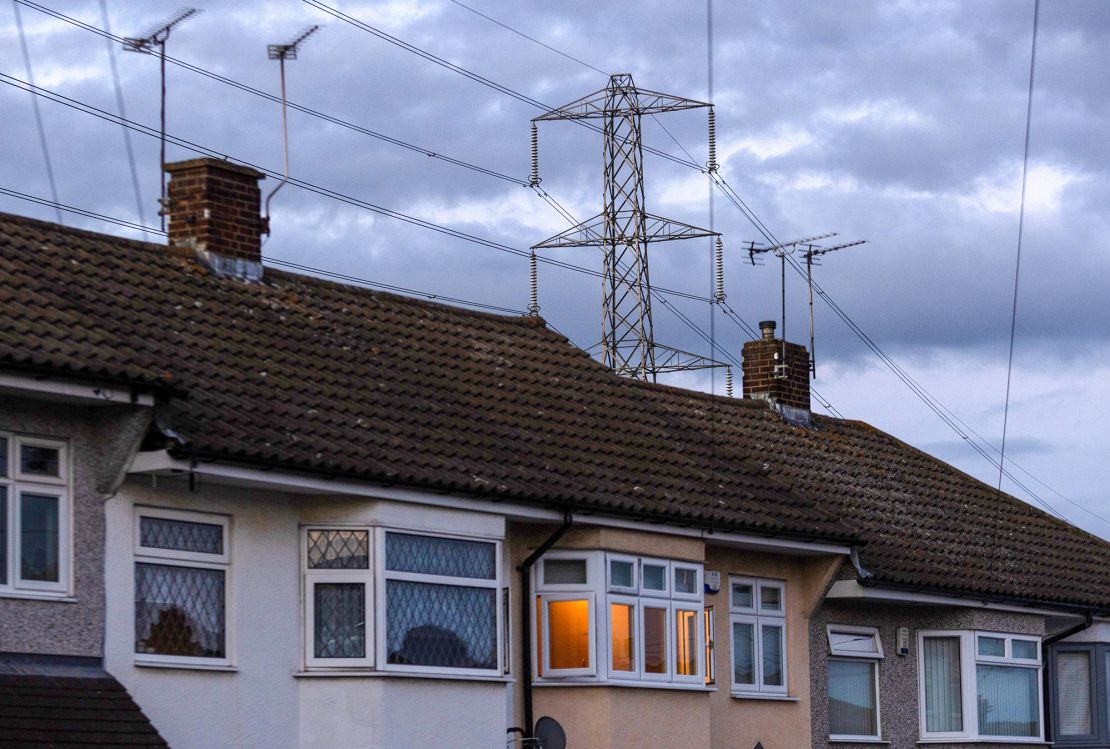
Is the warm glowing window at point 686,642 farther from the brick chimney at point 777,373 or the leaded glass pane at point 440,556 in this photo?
the brick chimney at point 777,373

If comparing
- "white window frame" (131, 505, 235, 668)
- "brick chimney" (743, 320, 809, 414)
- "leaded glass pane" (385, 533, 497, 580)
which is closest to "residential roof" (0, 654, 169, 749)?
"white window frame" (131, 505, 235, 668)

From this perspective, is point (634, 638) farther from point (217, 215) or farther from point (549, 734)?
point (217, 215)

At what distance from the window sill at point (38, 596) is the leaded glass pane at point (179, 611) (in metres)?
0.80

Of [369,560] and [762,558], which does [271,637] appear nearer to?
[369,560]

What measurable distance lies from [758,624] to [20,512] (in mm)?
10392

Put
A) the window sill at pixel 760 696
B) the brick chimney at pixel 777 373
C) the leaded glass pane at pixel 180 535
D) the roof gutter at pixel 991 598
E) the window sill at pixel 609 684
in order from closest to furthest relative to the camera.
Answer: the leaded glass pane at pixel 180 535
the window sill at pixel 609 684
the window sill at pixel 760 696
the roof gutter at pixel 991 598
the brick chimney at pixel 777 373

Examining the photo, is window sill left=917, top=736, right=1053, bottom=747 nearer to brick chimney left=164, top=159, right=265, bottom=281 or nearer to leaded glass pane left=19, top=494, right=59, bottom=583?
brick chimney left=164, top=159, right=265, bottom=281

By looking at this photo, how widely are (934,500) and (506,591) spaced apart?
992 centimetres

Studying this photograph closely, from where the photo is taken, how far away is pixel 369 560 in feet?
54.6

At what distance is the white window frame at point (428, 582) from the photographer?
54.1ft

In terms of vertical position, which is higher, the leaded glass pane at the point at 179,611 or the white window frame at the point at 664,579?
the white window frame at the point at 664,579

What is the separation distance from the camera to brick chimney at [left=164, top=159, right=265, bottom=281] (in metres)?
19.8

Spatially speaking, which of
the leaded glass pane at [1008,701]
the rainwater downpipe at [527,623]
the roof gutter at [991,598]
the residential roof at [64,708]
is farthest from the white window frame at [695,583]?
the residential roof at [64,708]

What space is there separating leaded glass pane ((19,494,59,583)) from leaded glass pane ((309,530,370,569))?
271cm
